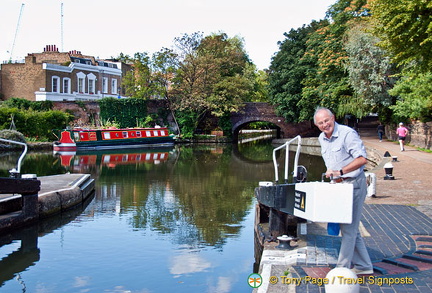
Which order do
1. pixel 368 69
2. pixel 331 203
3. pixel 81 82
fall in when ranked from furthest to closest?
pixel 81 82, pixel 368 69, pixel 331 203

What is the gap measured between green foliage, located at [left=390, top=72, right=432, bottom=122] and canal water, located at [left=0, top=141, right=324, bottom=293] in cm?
1219

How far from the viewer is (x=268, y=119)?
44156 millimetres

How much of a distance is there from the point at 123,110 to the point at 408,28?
33.9m

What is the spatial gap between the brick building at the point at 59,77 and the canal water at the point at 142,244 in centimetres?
3215

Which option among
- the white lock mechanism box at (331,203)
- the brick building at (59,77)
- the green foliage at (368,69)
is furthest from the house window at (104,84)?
the white lock mechanism box at (331,203)

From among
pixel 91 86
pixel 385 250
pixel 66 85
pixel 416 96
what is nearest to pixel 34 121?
pixel 66 85

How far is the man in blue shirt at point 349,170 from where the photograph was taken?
4.68m

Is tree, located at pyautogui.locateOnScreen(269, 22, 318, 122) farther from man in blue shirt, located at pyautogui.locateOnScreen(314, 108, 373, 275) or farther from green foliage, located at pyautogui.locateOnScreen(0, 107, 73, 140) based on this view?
man in blue shirt, located at pyautogui.locateOnScreen(314, 108, 373, 275)

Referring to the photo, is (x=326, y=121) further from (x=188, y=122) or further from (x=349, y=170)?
(x=188, y=122)

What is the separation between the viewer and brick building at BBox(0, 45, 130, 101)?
44750mm

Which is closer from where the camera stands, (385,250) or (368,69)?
(385,250)

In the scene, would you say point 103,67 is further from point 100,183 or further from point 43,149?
point 100,183

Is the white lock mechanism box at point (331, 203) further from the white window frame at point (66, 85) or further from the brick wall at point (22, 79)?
the white window frame at point (66, 85)

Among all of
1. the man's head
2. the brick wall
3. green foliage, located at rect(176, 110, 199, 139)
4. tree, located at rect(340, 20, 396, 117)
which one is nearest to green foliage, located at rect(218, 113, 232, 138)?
green foliage, located at rect(176, 110, 199, 139)
